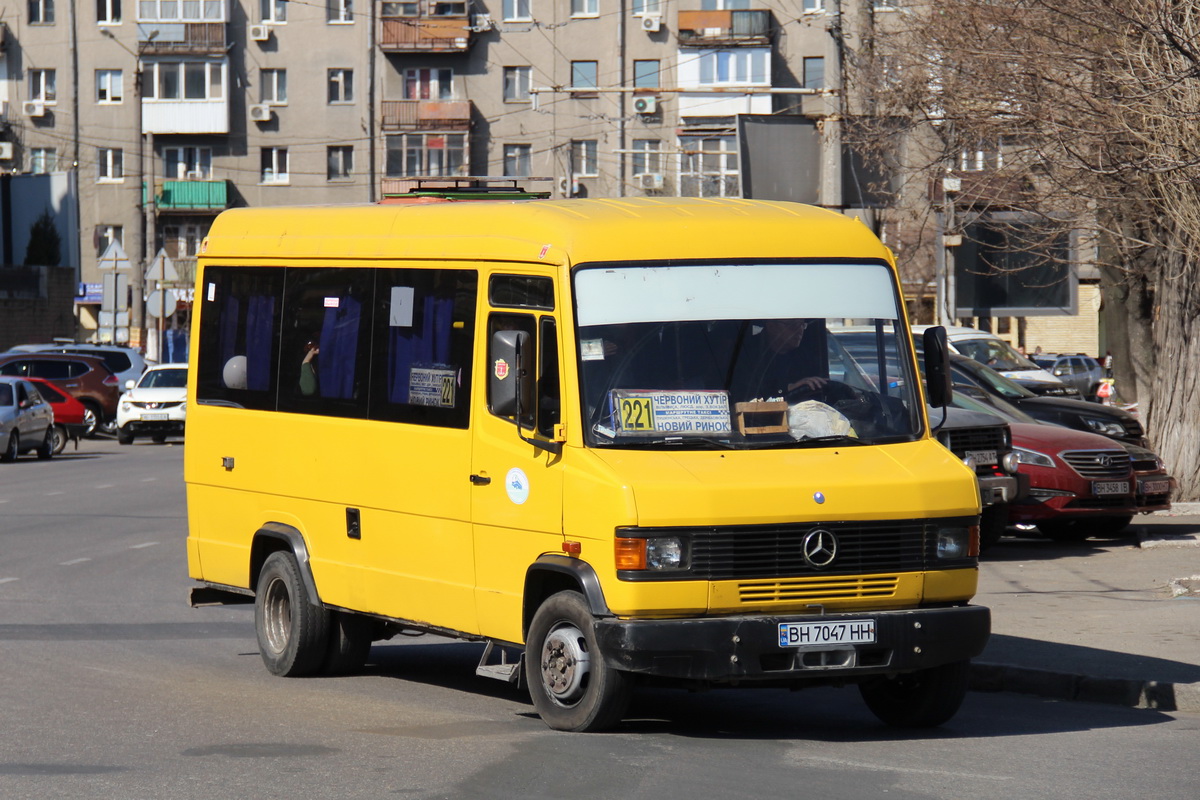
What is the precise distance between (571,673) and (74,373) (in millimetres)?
33773

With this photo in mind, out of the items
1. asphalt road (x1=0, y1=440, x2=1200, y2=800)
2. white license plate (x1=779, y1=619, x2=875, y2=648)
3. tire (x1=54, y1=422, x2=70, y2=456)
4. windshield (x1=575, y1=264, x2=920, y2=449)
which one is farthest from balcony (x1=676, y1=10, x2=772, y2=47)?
white license plate (x1=779, y1=619, x2=875, y2=648)

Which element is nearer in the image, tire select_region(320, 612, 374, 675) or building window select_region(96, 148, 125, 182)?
tire select_region(320, 612, 374, 675)

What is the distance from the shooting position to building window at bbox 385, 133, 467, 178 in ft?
230

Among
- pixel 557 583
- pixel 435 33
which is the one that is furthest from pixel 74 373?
pixel 557 583

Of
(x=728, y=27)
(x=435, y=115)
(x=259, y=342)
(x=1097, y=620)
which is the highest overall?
(x=728, y=27)

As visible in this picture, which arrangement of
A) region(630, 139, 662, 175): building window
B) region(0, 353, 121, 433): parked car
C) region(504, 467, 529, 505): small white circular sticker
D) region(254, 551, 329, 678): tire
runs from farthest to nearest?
1. region(630, 139, 662, 175): building window
2. region(0, 353, 121, 433): parked car
3. region(254, 551, 329, 678): tire
4. region(504, 467, 529, 505): small white circular sticker

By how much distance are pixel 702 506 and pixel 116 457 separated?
27869 millimetres

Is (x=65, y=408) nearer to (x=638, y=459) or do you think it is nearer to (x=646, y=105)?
(x=646, y=105)

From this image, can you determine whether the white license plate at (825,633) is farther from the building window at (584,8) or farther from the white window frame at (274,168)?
the white window frame at (274,168)

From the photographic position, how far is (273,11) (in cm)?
7125

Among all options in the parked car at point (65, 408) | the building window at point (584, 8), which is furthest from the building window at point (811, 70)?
the parked car at point (65, 408)

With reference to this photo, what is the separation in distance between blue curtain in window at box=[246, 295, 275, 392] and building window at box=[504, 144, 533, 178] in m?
59.1

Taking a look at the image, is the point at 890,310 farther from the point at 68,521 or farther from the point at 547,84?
the point at 547,84

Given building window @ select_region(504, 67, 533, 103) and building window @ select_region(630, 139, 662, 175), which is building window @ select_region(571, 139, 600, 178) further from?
building window @ select_region(504, 67, 533, 103)
